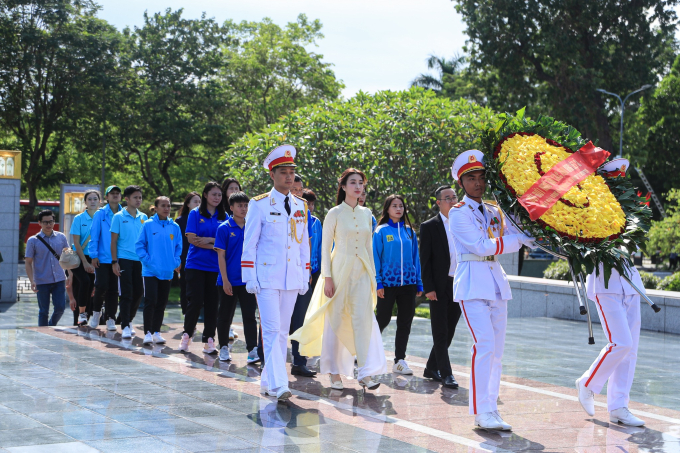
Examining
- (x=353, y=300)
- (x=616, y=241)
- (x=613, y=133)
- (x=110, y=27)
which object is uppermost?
(x=110, y=27)

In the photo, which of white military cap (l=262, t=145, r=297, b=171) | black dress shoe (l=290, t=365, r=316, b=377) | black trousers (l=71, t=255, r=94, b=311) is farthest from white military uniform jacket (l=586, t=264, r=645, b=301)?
black trousers (l=71, t=255, r=94, b=311)

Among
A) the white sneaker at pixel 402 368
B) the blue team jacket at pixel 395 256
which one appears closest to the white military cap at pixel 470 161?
the blue team jacket at pixel 395 256

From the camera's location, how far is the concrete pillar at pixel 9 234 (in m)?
18.0

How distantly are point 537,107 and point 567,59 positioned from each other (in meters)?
2.67

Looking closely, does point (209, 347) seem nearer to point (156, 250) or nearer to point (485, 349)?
point (156, 250)

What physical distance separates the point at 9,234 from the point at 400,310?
12.7 meters

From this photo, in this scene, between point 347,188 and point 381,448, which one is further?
point 347,188

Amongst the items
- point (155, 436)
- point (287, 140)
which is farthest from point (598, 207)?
point (287, 140)

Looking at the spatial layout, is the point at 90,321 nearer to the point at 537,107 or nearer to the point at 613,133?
the point at 537,107

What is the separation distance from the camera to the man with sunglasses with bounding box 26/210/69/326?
11.7m

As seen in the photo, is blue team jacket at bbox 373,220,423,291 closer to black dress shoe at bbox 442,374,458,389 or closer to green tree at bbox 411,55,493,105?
black dress shoe at bbox 442,374,458,389

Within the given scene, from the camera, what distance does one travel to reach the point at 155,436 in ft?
17.1

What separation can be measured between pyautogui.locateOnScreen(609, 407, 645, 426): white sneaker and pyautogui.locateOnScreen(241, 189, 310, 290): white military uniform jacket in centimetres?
277

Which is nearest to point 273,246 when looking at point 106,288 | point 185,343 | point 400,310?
point 400,310
